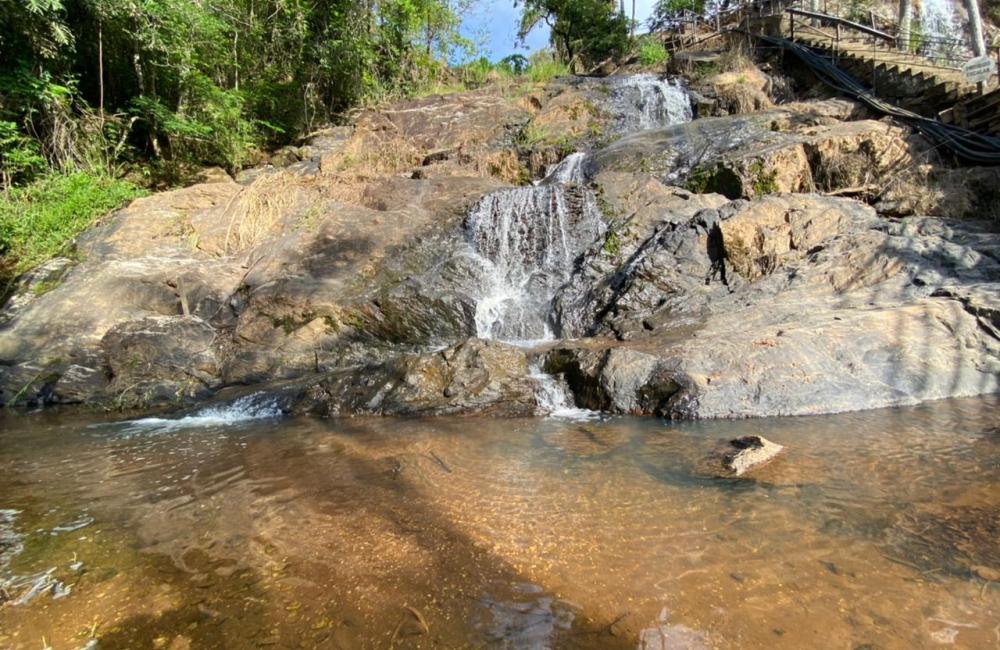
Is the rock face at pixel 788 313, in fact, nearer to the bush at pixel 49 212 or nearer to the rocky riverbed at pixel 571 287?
the rocky riverbed at pixel 571 287

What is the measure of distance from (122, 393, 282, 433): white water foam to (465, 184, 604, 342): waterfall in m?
3.07

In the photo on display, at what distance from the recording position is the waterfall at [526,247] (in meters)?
7.93

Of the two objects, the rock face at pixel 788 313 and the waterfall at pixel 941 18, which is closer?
the rock face at pixel 788 313

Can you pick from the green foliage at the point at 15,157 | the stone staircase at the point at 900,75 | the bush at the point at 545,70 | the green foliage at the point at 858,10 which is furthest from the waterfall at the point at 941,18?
the green foliage at the point at 15,157

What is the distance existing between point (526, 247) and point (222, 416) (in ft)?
16.9

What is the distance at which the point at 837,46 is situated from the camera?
1348cm

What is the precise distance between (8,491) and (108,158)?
9848 millimetres

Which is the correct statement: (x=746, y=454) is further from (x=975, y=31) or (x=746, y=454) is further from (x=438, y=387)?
(x=975, y=31)

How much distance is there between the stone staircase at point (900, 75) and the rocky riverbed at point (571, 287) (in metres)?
0.85

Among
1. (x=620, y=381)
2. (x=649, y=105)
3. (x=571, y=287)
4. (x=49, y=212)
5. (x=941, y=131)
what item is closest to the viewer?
(x=620, y=381)

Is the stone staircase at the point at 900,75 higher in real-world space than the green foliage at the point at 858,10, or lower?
lower

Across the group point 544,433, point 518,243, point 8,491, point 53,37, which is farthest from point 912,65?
point 53,37

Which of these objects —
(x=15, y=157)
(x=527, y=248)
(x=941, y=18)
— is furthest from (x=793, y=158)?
(x=941, y=18)

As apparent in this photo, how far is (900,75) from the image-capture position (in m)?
10.9
